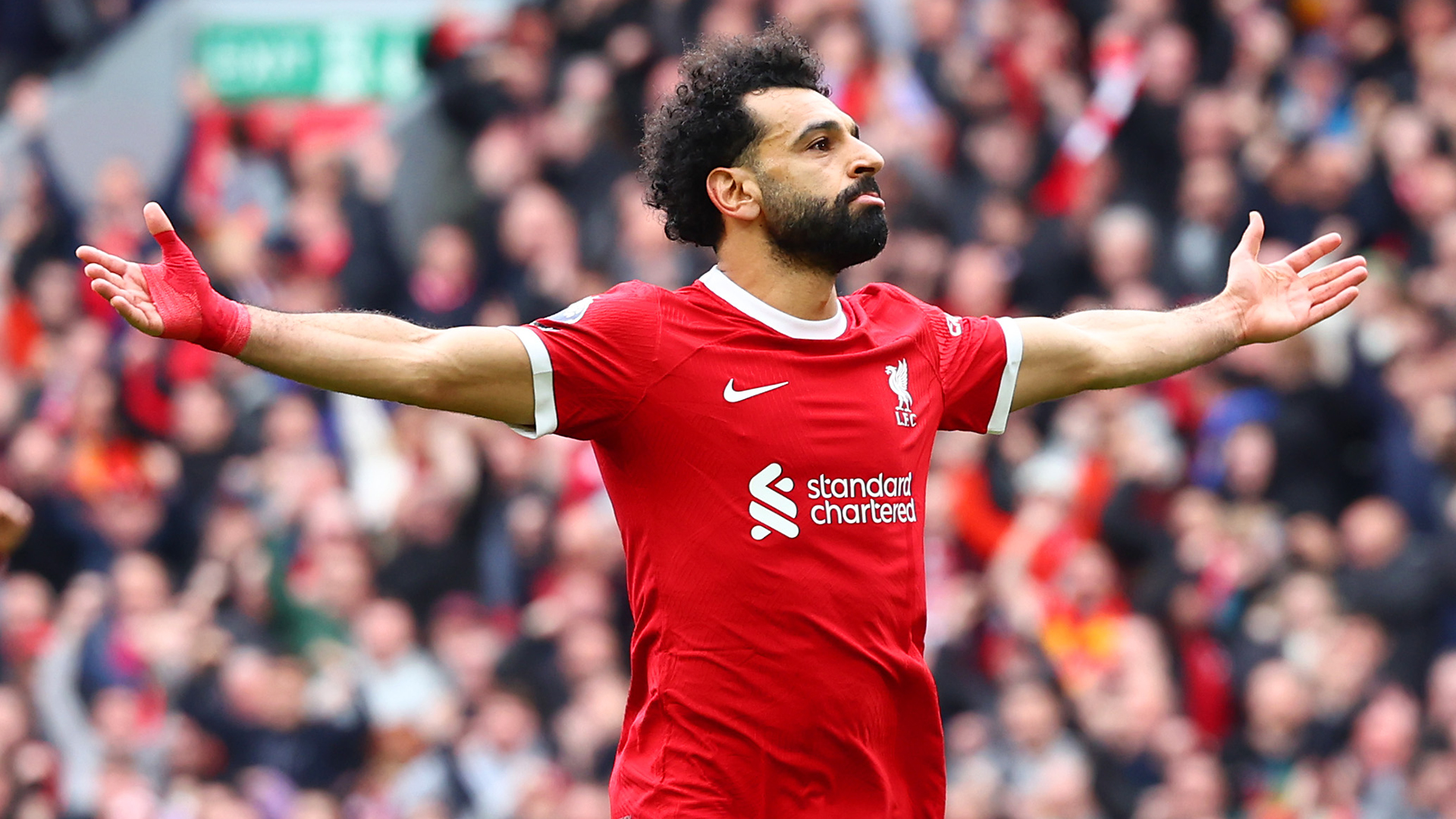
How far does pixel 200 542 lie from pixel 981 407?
7.63m

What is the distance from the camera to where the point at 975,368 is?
17.6 feet

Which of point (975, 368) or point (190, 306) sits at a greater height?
point (190, 306)

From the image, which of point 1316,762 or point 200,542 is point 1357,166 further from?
point 200,542

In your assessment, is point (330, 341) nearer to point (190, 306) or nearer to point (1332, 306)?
point (190, 306)

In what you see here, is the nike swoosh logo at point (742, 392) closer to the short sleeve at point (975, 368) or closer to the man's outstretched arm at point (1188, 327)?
the short sleeve at point (975, 368)

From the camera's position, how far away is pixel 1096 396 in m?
10.3

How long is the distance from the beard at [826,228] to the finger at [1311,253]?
1.17 meters

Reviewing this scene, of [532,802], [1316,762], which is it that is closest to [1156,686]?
[1316,762]

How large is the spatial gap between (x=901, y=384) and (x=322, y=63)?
10534 millimetres

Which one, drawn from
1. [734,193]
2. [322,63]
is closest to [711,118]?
[734,193]

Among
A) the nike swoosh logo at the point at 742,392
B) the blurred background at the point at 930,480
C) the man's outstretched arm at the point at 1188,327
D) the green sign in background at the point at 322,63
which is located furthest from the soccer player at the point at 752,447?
the green sign in background at the point at 322,63

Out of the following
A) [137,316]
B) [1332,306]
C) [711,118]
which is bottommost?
[1332,306]

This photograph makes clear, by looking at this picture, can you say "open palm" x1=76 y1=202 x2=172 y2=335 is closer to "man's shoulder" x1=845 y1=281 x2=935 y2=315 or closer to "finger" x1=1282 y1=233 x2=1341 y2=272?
"man's shoulder" x1=845 y1=281 x2=935 y2=315

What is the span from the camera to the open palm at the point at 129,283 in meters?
4.43
